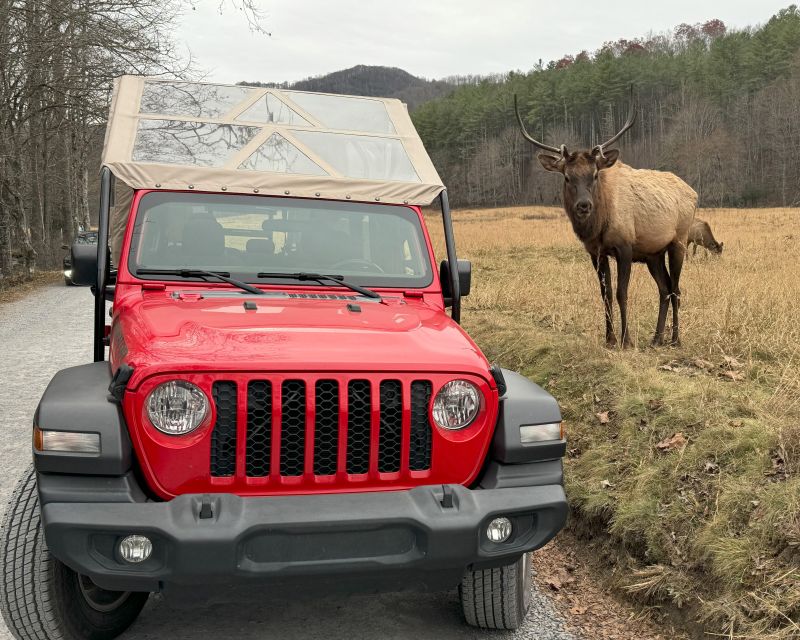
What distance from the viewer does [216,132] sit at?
16.5 feet

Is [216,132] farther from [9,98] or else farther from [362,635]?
[9,98]

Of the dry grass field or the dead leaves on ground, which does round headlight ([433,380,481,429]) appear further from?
the dead leaves on ground

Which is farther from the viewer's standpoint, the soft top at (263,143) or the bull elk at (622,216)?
the bull elk at (622,216)

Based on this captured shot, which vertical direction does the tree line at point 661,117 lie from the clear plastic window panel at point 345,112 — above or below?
above

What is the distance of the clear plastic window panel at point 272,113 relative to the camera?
5.24 metres

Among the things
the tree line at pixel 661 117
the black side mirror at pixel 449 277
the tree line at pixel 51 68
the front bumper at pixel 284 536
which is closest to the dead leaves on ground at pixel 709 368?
the black side mirror at pixel 449 277

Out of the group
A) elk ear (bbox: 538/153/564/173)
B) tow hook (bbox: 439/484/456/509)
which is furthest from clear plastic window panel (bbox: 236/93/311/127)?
elk ear (bbox: 538/153/564/173)

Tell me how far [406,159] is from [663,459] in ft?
8.42

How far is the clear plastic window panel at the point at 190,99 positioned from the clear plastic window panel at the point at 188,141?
0.16 metres

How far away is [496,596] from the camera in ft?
11.9

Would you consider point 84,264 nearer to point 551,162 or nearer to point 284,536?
point 284,536

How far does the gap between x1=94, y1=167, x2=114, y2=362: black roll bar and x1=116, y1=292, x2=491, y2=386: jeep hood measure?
1.08 ft

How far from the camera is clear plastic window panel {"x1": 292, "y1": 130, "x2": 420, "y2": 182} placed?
195 inches

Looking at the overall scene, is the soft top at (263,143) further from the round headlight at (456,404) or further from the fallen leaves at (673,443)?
the fallen leaves at (673,443)
